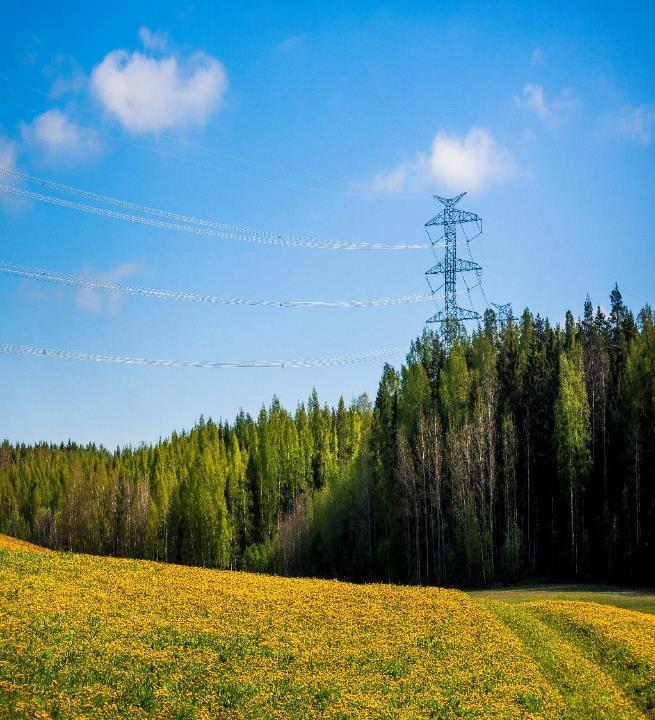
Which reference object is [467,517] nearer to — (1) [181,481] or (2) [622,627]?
(2) [622,627]

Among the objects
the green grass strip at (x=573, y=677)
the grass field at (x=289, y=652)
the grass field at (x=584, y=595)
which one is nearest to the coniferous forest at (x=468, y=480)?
the grass field at (x=584, y=595)

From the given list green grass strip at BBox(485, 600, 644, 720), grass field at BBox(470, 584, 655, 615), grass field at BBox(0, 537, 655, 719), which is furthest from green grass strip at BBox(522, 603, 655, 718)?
grass field at BBox(470, 584, 655, 615)

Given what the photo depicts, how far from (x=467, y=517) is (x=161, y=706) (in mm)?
52157

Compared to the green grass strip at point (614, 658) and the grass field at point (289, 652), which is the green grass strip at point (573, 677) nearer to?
the grass field at point (289, 652)

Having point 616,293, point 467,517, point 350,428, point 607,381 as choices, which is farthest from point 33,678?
point 350,428

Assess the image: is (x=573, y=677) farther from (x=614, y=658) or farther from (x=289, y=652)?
(x=289, y=652)

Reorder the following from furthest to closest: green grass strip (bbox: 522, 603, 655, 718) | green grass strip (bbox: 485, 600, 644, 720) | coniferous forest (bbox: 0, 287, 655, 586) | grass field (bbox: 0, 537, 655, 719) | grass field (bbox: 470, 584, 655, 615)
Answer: coniferous forest (bbox: 0, 287, 655, 586)
grass field (bbox: 470, 584, 655, 615)
green grass strip (bbox: 522, 603, 655, 718)
green grass strip (bbox: 485, 600, 644, 720)
grass field (bbox: 0, 537, 655, 719)

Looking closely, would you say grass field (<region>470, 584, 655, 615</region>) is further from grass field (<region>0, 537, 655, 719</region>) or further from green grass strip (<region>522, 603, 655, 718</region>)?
green grass strip (<region>522, 603, 655, 718</region>)

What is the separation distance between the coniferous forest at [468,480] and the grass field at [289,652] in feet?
94.0

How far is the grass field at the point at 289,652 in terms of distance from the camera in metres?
17.9

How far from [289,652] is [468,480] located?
158 feet

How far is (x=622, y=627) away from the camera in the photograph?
31.7 metres

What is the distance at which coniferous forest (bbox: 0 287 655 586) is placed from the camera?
6400cm

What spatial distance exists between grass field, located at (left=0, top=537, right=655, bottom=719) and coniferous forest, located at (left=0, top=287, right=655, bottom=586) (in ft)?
94.0
